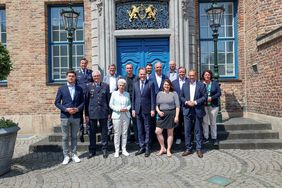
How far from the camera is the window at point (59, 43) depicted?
11.6m

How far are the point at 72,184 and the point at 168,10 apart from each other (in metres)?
7.14

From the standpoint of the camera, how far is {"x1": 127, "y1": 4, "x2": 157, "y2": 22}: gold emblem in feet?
34.8

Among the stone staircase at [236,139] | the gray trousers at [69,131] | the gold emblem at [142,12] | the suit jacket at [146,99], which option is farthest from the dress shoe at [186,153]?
the gold emblem at [142,12]

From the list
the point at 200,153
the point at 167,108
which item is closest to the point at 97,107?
the point at 167,108

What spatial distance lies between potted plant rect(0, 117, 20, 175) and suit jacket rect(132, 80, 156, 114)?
270 centimetres

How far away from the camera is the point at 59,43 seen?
11.6 metres

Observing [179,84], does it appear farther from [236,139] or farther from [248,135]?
[248,135]

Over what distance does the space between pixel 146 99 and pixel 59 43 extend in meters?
5.64

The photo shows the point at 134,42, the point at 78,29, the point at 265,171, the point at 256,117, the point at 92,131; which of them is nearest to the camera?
the point at 265,171

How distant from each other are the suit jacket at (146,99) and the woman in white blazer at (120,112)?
0.71 feet

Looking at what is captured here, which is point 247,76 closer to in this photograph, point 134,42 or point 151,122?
point 134,42

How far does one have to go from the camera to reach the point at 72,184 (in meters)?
5.45

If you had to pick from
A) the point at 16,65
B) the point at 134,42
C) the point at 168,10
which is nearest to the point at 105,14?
the point at 134,42

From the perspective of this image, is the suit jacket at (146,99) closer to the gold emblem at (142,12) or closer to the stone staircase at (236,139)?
the stone staircase at (236,139)
